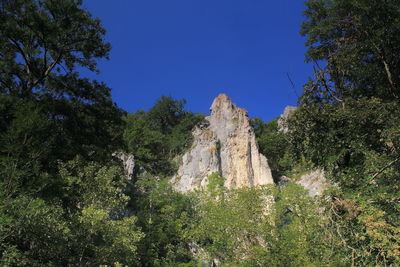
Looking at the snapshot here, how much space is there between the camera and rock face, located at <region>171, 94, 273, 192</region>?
105ft

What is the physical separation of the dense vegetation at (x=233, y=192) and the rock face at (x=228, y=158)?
13282 mm

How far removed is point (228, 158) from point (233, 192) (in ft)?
47.6

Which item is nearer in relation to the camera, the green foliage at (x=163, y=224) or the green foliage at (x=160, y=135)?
the green foliage at (x=163, y=224)

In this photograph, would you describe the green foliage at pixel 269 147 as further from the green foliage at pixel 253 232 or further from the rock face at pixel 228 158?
the green foliage at pixel 253 232

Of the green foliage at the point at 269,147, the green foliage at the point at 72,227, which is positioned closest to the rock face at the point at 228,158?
the green foliage at the point at 269,147

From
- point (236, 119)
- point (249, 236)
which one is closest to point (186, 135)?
point (236, 119)

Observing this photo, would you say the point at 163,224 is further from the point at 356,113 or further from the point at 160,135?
the point at 160,135

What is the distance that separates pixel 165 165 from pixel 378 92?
3237 cm

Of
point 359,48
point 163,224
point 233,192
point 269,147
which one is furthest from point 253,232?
point 269,147

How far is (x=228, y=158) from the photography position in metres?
33.3

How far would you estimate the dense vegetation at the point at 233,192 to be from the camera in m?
6.00

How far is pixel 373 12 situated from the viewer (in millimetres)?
7402

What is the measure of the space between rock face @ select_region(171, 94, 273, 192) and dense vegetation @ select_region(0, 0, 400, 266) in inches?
523

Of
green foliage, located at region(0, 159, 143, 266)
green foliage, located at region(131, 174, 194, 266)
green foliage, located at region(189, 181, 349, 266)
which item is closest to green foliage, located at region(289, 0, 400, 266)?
green foliage, located at region(189, 181, 349, 266)
